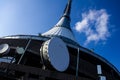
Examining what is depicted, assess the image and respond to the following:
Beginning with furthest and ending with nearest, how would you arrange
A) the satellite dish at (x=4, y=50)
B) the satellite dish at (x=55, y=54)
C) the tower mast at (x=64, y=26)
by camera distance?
1. the tower mast at (x=64, y=26)
2. the satellite dish at (x=4, y=50)
3. the satellite dish at (x=55, y=54)

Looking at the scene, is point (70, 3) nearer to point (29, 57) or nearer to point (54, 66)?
point (29, 57)

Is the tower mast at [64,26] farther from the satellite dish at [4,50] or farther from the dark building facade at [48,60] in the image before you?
the satellite dish at [4,50]

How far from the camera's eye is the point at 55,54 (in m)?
12.9

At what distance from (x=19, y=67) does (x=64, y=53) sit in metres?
4.29

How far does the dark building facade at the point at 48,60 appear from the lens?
11.0 m

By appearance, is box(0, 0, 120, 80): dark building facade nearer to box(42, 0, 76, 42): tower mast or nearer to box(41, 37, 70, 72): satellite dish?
box(41, 37, 70, 72): satellite dish

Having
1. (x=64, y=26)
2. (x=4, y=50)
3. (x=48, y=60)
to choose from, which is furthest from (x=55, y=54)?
(x=64, y=26)

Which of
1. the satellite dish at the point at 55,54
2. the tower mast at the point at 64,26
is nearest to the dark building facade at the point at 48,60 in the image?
the satellite dish at the point at 55,54

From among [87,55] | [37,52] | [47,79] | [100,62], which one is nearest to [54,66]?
[47,79]

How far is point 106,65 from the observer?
771 inches

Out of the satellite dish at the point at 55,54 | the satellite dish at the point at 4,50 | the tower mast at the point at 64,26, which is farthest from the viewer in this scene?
the tower mast at the point at 64,26

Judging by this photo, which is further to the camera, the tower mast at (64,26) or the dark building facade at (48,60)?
the tower mast at (64,26)

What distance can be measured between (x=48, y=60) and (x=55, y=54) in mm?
1214

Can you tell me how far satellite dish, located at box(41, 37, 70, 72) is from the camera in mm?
12016
